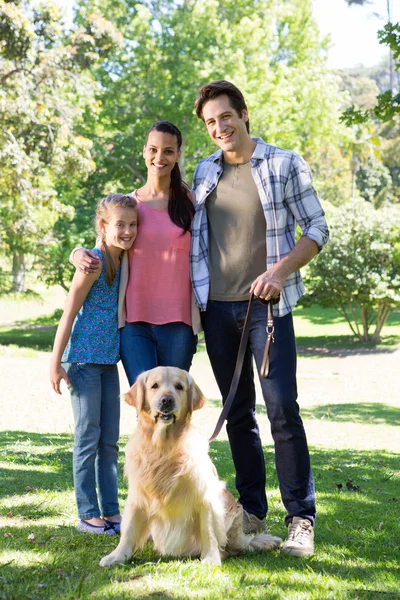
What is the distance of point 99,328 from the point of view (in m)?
4.40

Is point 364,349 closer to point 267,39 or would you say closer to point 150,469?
point 267,39

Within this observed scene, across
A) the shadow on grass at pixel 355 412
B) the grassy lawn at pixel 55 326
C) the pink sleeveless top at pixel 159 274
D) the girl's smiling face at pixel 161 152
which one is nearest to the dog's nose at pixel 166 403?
the pink sleeveless top at pixel 159 274

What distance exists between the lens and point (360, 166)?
162 ft

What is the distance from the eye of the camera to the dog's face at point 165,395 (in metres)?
3.74

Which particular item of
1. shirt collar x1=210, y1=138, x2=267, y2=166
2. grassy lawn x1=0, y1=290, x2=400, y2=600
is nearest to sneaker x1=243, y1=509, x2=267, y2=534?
grassy lawn x1=0, y1=290, x2=400, y2=600

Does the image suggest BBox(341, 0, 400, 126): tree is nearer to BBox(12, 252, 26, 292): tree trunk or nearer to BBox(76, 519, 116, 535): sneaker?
BBox(76, 519, 116, 535): sneaker

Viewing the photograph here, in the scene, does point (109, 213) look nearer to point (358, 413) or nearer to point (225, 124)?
point (225, 124)

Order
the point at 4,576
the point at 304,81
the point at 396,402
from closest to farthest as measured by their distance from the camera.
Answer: the point at 4,576 → the point at 396,402 → the point at 304,81

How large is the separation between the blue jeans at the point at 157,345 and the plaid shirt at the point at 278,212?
22 cm

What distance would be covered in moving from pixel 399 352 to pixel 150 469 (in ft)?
67.0

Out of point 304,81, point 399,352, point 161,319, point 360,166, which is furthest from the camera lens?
point 360,166

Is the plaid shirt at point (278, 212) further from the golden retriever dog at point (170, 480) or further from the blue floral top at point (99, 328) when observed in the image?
the golden retriever dog at point (170, 480)

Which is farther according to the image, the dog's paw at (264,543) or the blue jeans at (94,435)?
the blue jeans at (94,435)

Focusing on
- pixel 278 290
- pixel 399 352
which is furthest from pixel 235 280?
pixel 399 352
